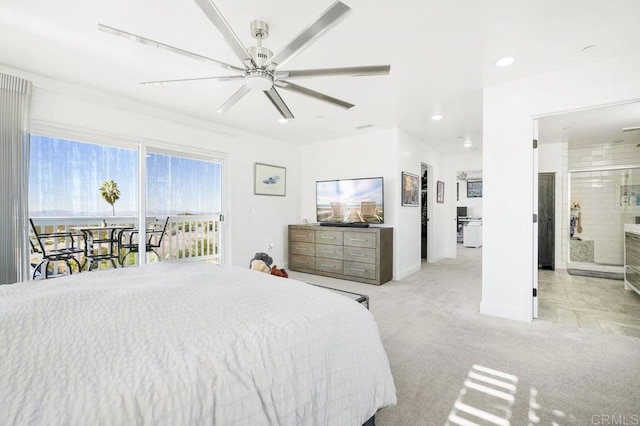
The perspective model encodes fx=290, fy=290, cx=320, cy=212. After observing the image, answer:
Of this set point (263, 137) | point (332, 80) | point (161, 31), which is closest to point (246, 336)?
point (161, 31)

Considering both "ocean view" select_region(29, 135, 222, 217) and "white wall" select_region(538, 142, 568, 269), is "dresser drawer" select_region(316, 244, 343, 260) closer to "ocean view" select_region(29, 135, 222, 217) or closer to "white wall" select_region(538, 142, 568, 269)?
"ocean view" select_region(29, 135, 222, 217)

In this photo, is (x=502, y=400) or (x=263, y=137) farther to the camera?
(x=263, y=137)

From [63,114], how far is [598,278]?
7447 millimetres

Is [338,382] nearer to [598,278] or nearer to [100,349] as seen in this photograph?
[100,349]

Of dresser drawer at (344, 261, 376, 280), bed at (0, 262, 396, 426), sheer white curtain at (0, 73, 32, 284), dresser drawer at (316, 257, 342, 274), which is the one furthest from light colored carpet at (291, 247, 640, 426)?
sheer white curtain at (0, 73, 32, 284)

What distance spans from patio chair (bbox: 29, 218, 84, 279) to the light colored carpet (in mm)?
3735

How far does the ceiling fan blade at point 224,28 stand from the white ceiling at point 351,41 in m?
0.39

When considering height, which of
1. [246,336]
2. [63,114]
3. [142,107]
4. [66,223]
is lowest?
[246,336]

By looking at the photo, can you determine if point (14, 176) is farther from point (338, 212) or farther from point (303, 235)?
point (338, 212)

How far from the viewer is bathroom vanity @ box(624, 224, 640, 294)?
3.39m

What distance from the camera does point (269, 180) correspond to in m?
5.10

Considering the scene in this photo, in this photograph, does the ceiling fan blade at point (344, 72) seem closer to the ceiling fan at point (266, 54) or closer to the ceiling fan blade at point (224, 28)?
the ceiling fan at point (266, 54)

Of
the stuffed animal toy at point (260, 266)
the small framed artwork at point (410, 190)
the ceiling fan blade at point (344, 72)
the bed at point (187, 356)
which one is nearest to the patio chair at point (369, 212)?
the small framed artwork at point (410, 190)

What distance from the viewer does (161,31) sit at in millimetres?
2080
